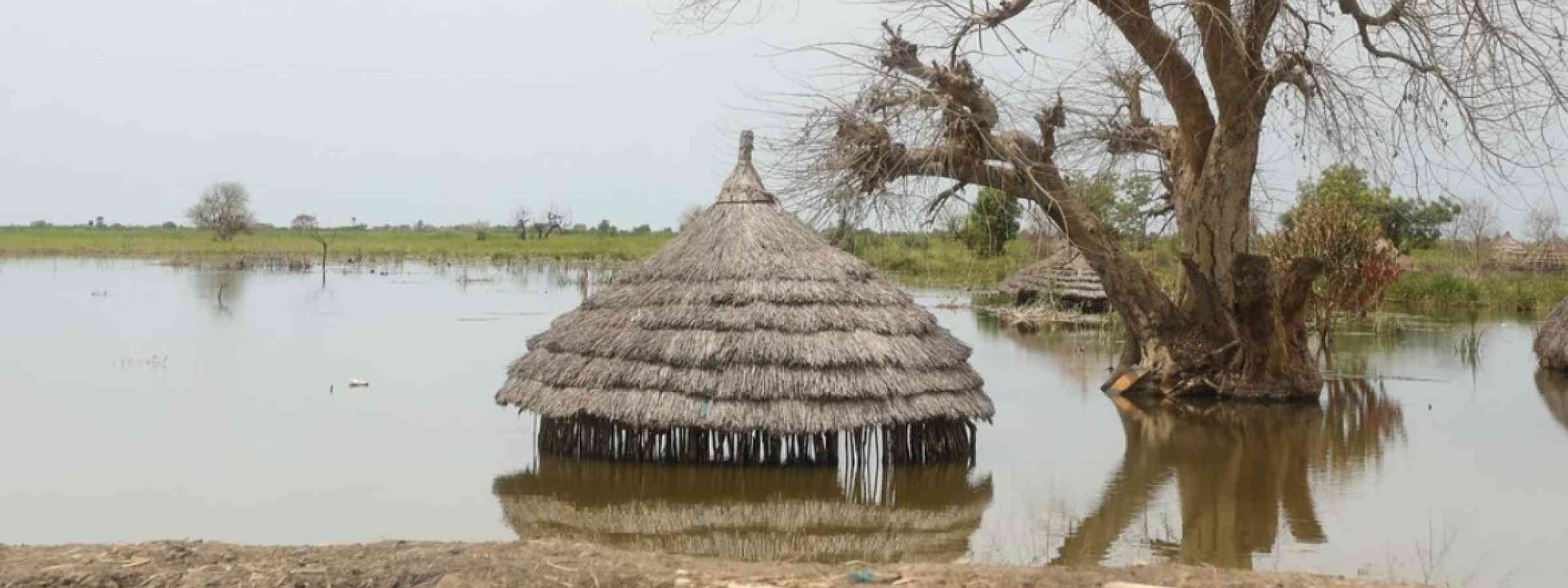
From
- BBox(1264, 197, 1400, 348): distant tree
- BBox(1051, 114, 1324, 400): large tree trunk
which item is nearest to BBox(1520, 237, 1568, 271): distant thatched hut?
BBox(1264, 197, 1400, 348): distant tree

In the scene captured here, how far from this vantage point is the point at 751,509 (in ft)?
28.6

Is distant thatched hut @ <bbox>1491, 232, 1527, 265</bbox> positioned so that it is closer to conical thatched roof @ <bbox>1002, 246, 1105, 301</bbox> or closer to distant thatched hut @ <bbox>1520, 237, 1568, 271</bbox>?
distant thatched hut @ <bbox>1520, 237, 1568, 271</bbox>

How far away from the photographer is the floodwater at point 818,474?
26.4ft

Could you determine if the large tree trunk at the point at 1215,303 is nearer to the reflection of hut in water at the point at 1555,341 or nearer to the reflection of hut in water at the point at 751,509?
the reflection of hut in water at the point at 1555,341

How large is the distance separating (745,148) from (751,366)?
97.6 inches

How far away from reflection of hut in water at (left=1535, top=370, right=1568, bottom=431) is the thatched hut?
21.5 feet

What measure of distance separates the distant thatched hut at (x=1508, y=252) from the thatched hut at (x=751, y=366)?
32085 millimetres

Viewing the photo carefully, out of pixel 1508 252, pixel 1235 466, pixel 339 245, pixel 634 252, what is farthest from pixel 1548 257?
pixel 339 245

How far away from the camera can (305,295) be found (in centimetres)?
2881

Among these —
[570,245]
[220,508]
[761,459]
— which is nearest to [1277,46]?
[761,459]

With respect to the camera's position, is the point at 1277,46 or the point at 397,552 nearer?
the point at 397,552

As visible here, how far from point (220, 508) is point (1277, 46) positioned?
8794 mm

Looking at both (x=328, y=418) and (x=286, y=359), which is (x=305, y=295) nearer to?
(x=286, y=359)

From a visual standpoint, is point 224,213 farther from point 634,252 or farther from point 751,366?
point 751,366
